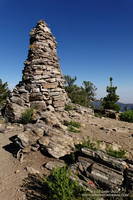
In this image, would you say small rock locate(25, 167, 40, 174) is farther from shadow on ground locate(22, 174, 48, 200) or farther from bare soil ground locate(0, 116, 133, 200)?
shadow on ground locate(22, 174, 48, 200)

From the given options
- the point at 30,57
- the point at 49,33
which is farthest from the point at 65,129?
the point at 49,33

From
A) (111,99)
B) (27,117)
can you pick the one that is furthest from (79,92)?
(27,117)

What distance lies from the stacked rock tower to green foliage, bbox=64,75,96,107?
624 inches

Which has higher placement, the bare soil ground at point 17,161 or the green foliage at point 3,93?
the green foliage at point 3,93

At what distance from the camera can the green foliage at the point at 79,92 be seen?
1689 inches

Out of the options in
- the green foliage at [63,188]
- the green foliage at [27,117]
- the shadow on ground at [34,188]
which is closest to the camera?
the green foliage at [63,188]

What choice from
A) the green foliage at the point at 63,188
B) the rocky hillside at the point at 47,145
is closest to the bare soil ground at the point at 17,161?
the rocky hillside at the point at 47,145

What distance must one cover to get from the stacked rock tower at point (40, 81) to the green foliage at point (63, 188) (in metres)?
13.9

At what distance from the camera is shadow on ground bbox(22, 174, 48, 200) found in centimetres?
857

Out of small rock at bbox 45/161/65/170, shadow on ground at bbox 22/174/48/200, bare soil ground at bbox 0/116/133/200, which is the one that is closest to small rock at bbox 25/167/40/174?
bare soil ground at bbox 0/116/133/200

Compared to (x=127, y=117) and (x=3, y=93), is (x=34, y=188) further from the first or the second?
(x=3, y=93)

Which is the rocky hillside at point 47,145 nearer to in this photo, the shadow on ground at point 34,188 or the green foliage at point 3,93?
the shadow on ground at point 34,188

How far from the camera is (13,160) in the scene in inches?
486

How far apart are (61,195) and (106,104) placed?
1091 inches
